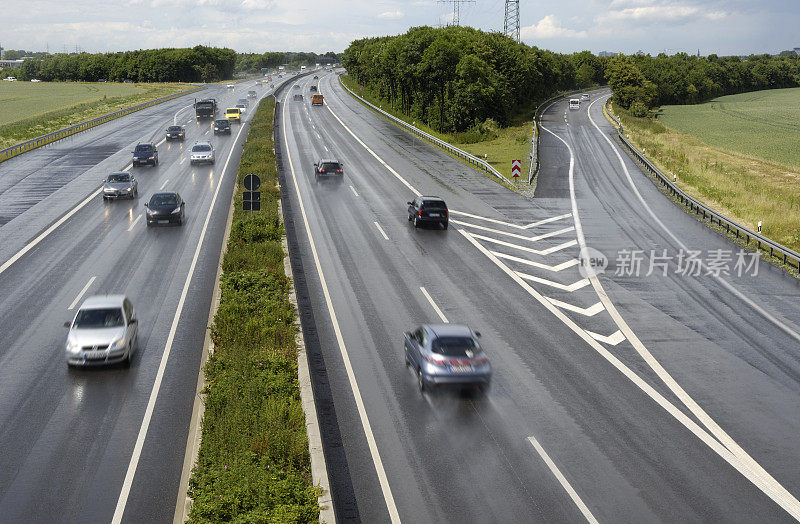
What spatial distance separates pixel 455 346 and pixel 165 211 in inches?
842

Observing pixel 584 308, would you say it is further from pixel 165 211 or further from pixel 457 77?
pixel 457 77

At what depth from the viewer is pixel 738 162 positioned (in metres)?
63.5

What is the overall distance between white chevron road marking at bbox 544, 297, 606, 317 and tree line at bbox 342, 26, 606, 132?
6494 centimetres

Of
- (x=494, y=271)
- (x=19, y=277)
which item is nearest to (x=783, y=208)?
(x=494, y=271)

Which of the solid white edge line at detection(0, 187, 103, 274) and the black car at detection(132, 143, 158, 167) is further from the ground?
the black car at detection(132, 143, 158, 167)

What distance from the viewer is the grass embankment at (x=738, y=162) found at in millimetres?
38922

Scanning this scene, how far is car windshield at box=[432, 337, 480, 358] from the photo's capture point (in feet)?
54.1

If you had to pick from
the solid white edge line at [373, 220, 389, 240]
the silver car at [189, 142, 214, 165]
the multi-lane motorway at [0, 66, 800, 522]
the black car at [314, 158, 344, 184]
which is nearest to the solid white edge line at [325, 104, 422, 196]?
the multi-lane motorway at [0, 66, 800, 522]

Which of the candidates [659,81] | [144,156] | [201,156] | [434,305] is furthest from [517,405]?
[659,81]

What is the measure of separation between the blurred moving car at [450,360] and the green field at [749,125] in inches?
2415

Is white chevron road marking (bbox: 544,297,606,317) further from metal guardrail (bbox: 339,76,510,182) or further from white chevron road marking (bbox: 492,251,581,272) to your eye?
metal guardrail (bbox: 339,76,510,182)

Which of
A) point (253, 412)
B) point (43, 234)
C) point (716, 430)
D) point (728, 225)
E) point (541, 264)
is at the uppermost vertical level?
point (253, 412)

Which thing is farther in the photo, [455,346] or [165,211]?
[165,211]

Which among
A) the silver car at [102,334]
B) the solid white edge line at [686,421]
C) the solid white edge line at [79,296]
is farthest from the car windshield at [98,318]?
the solid white edge line at [686,421]
